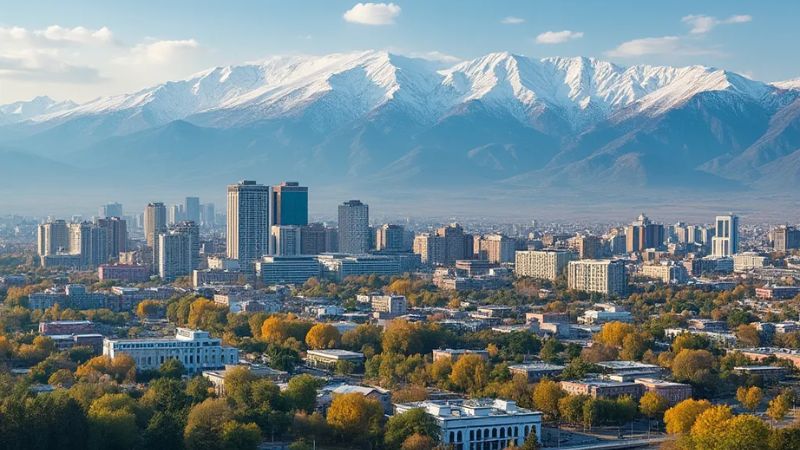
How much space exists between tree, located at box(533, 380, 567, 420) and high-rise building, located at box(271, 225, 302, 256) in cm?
4852

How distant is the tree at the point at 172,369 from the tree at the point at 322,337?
628cm

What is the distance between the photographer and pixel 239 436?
25.7 m

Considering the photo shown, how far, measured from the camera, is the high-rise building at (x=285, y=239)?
79.6 meters

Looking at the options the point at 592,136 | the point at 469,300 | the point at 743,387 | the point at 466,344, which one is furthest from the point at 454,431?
the point at 592,136

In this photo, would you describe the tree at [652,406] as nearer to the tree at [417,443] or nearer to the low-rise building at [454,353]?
the low-rise building at [454,353]

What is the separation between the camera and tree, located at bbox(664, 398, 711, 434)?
28531 millimetres

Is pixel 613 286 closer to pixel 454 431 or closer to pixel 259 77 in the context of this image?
pixel 454 431

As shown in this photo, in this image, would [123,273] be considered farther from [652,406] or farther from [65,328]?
[652,406]

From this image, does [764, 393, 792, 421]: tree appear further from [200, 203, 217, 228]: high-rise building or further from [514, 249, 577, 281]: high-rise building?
[200, 203, 217, 228]: high-rise building

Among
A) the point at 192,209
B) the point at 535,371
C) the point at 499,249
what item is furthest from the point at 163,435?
the point at 192,209

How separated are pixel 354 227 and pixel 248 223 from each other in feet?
22.3

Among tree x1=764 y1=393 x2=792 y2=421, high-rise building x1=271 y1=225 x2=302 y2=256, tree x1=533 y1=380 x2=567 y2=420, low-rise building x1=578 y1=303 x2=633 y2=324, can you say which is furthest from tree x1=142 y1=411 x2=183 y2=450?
high-rise building x1=271 y1=225 x2=302 y2=256

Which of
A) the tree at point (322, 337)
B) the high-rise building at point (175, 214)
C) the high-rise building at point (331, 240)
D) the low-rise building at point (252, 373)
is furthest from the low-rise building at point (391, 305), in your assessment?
the high-rise building at point (175, 214)

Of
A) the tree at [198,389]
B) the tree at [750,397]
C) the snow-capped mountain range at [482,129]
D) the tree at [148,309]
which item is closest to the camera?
the tree at [198,389]
